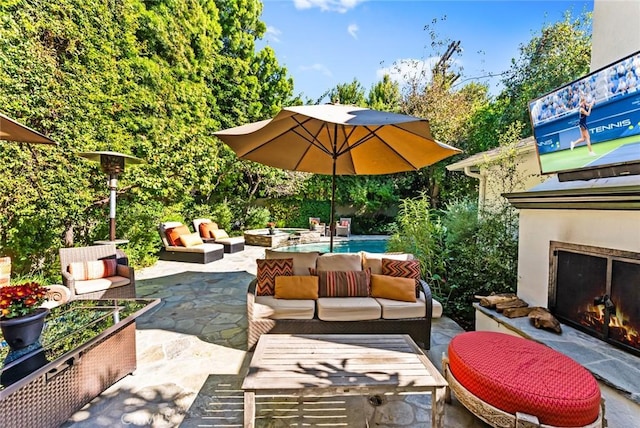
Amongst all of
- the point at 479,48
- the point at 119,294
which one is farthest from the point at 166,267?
the point at 479,48

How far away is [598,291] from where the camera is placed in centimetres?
298

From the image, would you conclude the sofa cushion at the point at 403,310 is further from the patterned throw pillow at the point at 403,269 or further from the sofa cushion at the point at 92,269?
the sofa cushion at the point at 92,269

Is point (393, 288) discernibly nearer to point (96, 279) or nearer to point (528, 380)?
point (528, 380)

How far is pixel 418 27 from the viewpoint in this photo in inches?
512

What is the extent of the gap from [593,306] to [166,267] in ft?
26.1

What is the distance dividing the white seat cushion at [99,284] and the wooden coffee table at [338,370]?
314cm

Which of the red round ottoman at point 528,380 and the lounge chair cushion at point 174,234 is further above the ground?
the lounge chair cushion at point 174,234

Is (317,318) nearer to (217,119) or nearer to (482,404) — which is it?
(482,404)

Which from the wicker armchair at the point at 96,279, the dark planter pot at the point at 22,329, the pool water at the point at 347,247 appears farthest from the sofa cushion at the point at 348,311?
the pool water at the point at 347,247

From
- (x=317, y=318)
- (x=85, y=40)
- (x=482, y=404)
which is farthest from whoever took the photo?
(x=85, y=40)

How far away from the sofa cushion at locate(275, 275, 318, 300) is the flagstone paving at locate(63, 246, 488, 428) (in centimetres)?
76

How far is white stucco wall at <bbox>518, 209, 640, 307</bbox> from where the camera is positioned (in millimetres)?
2742

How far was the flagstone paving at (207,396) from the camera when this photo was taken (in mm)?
2318

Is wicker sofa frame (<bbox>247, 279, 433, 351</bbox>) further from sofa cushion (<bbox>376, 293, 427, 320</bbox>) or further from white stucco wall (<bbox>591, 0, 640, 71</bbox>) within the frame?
white stucco wall (<bbox>591, 0, 640, 71</bbox>)
